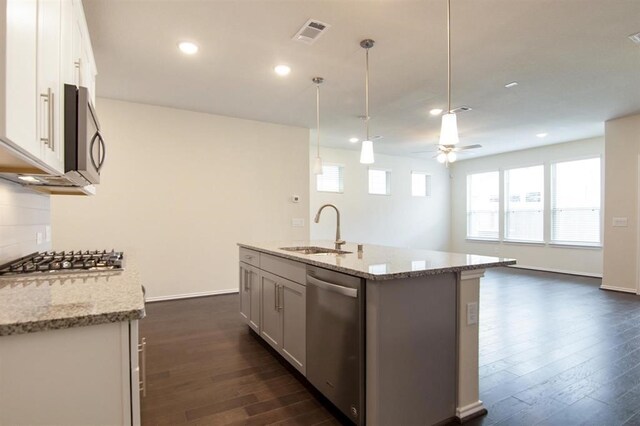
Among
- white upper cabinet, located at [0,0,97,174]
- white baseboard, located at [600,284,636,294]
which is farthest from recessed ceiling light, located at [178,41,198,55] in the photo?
white baseboard, located at [600,284,636,294]

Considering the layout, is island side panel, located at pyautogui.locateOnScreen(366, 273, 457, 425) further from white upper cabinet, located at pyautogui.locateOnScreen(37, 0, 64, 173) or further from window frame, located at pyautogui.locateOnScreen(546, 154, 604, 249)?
window frame, located at pyautogui.locateOnScreen(546, 154, 604, 249)

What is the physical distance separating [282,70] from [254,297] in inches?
92.7

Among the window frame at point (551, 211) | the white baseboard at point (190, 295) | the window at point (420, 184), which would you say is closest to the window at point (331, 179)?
the window at point (420, 184)

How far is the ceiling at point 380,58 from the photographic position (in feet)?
8.21

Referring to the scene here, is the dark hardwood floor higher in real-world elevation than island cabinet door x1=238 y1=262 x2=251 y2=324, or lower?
lower

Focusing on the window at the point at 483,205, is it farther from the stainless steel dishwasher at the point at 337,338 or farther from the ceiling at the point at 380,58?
the stainless steel dishwasher at the point at 337,338

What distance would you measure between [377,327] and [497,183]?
7.91 m

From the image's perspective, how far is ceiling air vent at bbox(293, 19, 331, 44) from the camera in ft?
8.72

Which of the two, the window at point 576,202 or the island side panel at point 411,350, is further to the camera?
the window at point 576,202

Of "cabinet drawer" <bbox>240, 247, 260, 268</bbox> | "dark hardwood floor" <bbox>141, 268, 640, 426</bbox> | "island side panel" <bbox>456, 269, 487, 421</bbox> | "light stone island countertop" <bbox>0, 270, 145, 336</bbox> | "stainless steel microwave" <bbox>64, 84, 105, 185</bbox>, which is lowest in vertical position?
"dark hardwood floor" <bbox>141, 268, 640, 426</bbox>

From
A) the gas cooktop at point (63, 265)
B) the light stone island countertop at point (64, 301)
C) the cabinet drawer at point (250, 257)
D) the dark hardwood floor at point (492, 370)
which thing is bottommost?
the dark hardwood floor at point (492, 370)

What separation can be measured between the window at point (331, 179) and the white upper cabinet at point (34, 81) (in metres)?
5.95

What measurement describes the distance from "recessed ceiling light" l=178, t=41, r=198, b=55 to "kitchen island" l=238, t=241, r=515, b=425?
85.2 inches

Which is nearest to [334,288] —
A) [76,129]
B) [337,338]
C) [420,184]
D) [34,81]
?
→ [337,338]
